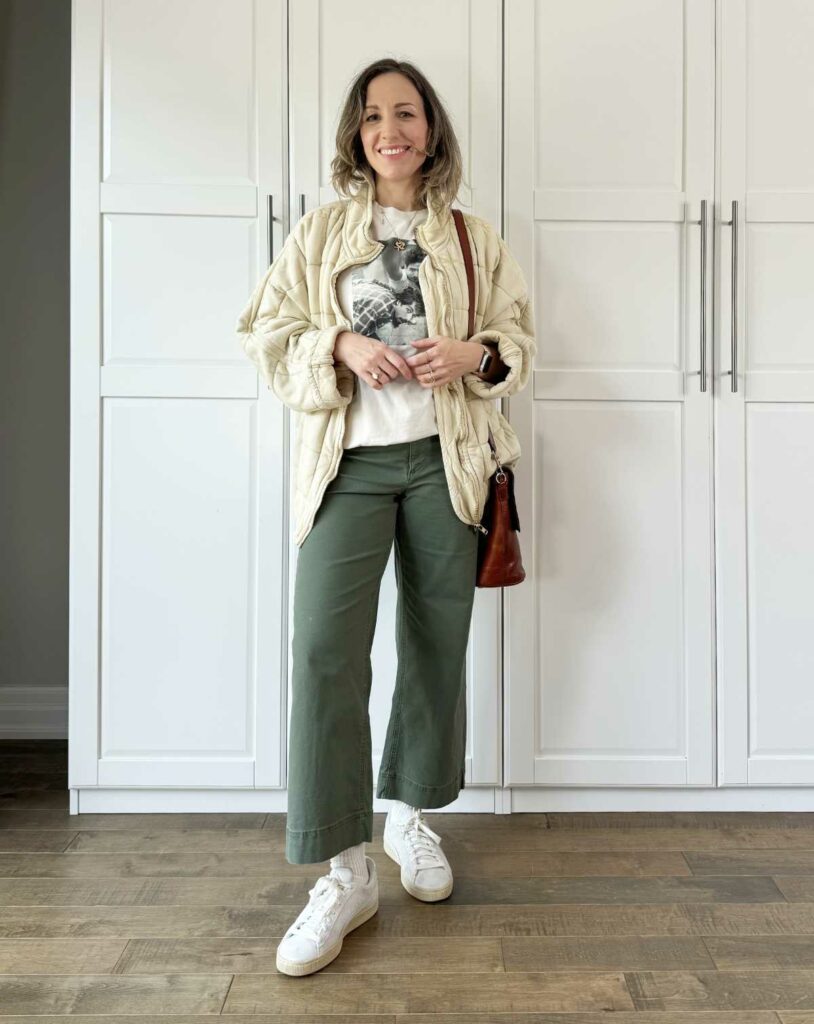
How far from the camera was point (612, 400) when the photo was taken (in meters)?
1.90

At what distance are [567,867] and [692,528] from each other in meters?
0.84

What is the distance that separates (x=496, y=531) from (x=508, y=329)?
41 cm

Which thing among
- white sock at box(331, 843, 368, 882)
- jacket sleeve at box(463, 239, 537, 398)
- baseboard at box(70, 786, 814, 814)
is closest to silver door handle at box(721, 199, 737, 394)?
jacket sleeve at box(463, 239, 537, 398)

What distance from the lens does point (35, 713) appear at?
2.44m

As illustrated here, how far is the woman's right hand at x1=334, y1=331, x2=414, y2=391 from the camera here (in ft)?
4.51

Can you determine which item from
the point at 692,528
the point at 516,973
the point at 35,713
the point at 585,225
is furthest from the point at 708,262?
the point at 35,713

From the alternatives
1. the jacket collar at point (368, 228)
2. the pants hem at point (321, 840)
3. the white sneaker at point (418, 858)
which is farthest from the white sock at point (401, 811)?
the jacket collar at point (368, 228)

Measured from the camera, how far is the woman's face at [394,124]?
1464mm

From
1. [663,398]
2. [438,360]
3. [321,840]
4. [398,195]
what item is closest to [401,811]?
[321,840]

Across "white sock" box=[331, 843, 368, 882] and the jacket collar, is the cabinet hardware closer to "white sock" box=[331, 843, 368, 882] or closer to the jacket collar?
the jacket collar

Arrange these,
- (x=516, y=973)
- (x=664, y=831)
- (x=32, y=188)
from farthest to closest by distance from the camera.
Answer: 1. (x=32, y=188)
2. (x=664, y=831)
3. (x=516, y=973)

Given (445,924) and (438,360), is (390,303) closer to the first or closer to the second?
(438,360)

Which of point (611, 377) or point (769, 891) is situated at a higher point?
point (611, 377)

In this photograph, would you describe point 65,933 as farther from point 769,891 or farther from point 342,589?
point 769,891
